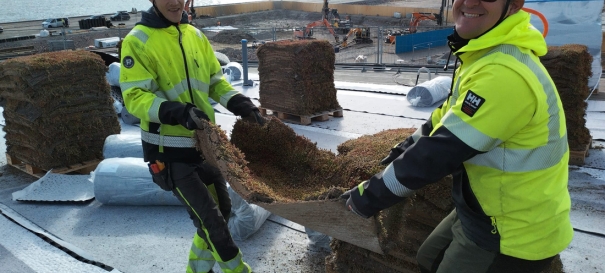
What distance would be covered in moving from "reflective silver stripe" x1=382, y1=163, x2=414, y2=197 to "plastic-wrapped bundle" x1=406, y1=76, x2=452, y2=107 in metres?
7.20

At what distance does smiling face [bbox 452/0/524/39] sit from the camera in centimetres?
198

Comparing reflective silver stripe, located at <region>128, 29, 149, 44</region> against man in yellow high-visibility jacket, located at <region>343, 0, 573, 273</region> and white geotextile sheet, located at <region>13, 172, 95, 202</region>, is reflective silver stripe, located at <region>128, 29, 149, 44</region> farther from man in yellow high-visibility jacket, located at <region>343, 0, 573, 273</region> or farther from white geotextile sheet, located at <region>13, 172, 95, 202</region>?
white geotextile sheet, located at <region>13, 172, 95, 202</region>

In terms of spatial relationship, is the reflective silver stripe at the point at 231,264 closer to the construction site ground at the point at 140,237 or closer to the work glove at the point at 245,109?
the construction site ground at the point at 140,237

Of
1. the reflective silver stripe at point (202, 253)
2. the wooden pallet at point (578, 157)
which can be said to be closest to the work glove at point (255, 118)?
the reflective silver stripe at point (202, 253)

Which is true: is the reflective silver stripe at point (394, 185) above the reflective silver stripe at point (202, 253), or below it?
above

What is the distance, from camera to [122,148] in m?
5.84

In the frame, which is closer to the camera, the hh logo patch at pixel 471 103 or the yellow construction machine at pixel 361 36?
the hh logo patch at pixel 471 103

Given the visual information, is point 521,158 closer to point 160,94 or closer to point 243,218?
point 160,94

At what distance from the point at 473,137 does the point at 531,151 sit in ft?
0.89

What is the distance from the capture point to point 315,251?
426cm

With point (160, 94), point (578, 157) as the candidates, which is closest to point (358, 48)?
point (578, 157)

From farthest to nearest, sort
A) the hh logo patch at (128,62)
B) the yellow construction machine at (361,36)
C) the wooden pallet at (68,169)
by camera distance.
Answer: the yellow construction machine at (361,36)
the wooden pallet at (68,169)
the hh logo patch at (128,62)

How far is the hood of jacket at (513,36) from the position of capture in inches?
75.9

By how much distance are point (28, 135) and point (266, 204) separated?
4618 mm
